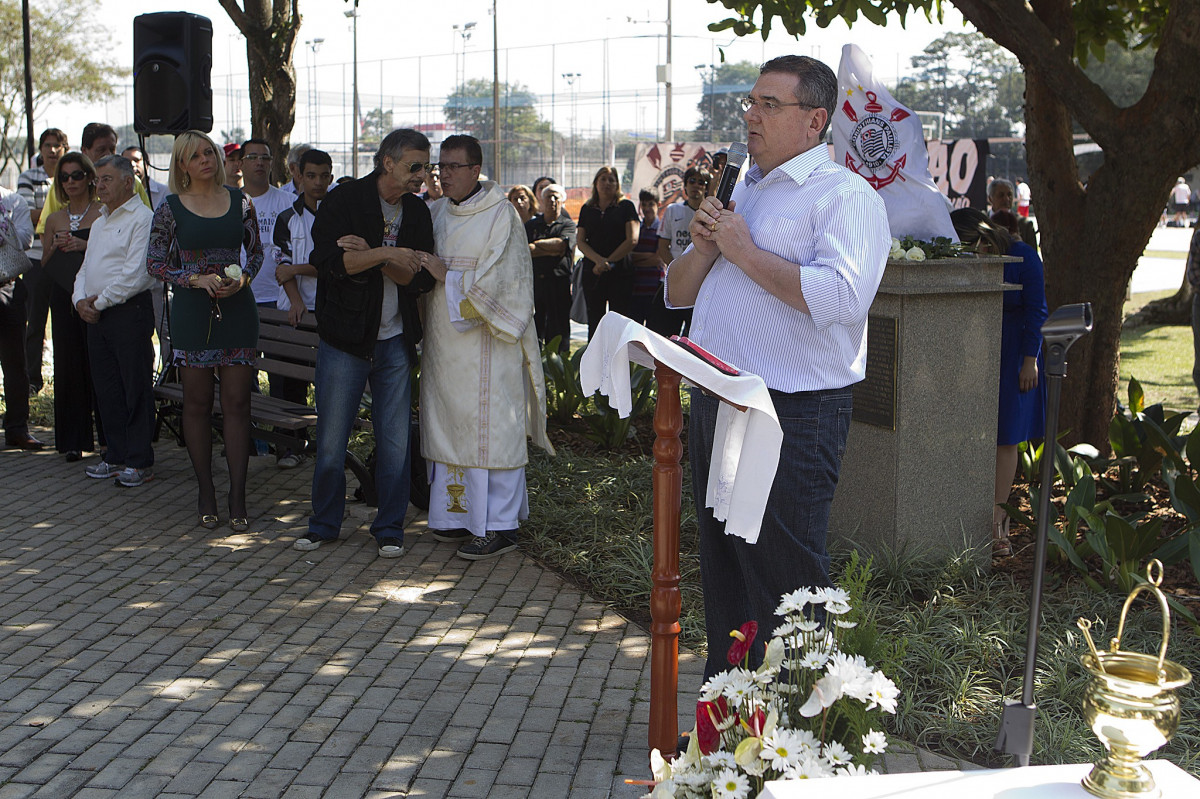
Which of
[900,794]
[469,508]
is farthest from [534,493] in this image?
[900,794]

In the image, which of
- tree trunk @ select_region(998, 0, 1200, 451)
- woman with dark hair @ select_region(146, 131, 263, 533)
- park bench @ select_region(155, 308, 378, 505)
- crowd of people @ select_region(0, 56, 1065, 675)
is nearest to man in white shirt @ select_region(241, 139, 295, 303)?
crowd of people @ select_region(0, 56, 1065, 675)

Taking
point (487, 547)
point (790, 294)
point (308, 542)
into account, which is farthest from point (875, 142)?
point (308, 542)

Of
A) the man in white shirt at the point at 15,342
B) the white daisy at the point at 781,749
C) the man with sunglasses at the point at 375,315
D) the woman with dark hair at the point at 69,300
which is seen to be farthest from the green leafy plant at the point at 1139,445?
the man in white shirt at the point at 15,342

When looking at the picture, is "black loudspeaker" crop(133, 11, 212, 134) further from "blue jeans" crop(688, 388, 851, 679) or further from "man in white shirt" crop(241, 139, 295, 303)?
"blue jeans" crop(688, 388, 851, 679)

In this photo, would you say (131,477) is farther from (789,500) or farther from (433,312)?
(789,500)

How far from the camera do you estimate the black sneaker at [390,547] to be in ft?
20.0

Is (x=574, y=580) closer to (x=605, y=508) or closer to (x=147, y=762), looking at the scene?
(x=605, y=508)

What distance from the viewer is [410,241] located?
232 inches

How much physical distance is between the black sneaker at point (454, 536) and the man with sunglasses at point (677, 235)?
126 inches

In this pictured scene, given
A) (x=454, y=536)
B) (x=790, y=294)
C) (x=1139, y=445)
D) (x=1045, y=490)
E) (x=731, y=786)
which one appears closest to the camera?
(x=731, y=786)

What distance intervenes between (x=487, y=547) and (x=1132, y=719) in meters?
4.55

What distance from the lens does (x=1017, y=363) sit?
19.2 feet

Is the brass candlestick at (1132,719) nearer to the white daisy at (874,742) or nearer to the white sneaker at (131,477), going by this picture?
the white daisy at (874,742)

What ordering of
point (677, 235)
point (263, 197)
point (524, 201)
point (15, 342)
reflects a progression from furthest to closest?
point (524, 201)
point (677, 235)
point (263, 197)
point (15, 342)
